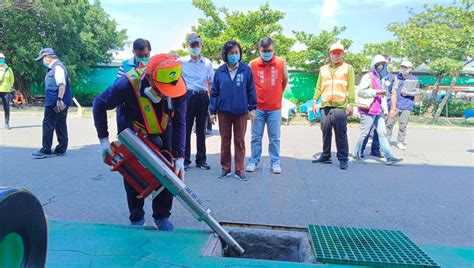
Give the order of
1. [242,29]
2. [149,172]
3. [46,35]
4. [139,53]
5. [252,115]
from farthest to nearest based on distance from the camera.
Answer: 1. [46,35]
2. [242,29]
3. [252,115]
4. [139,53]
5. [149,172]

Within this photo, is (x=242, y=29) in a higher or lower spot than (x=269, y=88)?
higher

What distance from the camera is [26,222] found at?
1.67 metres

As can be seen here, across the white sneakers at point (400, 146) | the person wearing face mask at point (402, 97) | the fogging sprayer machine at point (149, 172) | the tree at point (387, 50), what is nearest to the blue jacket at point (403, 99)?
the person wearing face mask at point (402, 97)

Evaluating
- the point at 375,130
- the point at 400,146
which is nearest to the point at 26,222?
the point at 375,130

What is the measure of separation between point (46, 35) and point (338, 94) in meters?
18.8

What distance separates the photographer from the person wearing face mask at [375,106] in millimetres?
6695

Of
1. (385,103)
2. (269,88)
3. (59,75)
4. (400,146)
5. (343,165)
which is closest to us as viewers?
(269,88)

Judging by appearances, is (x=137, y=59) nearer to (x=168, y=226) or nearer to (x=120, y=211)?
(x=120, y=211)

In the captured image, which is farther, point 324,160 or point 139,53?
point 324,160

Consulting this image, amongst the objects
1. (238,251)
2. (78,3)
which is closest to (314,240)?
(238,251)

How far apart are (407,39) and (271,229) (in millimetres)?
14932

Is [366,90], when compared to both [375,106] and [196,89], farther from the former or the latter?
[196,89]

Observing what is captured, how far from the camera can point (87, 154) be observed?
7.24 metres

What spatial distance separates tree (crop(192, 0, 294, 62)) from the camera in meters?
16.5
